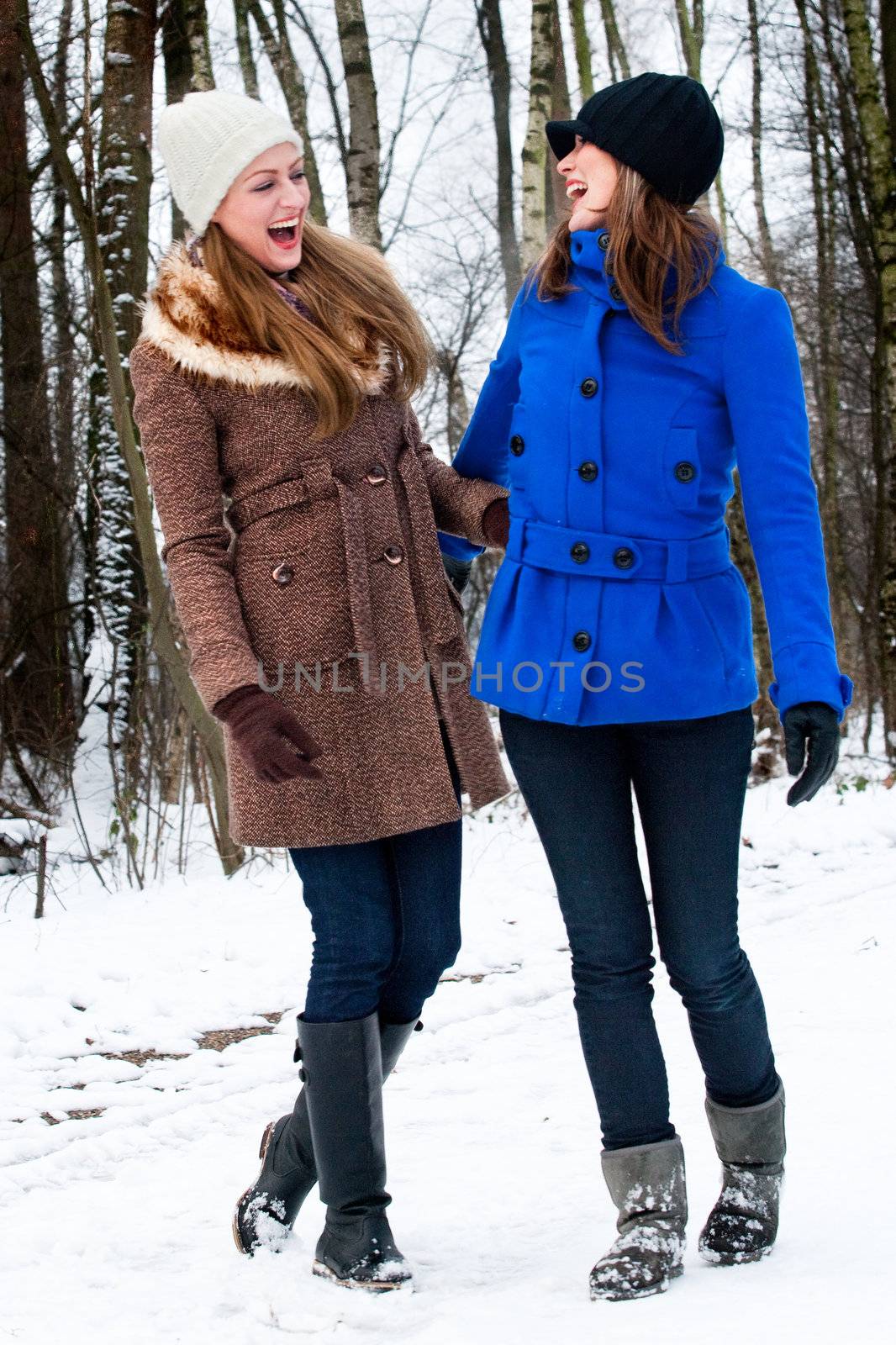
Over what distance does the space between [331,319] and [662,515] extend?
692mm

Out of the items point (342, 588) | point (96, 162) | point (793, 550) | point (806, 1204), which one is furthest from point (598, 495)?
point (96, 162)

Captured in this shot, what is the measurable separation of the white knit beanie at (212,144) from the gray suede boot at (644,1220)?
1.72m

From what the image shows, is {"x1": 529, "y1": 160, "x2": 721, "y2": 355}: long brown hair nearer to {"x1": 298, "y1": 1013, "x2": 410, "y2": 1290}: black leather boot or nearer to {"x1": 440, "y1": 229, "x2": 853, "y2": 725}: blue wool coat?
{"x1": 440, "y1": 229, "x2": 853, "y2": 725}: blue wool coat

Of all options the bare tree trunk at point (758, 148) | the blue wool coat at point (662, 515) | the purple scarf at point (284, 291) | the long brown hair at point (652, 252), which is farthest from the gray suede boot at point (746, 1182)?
the bare tree trunk at point (758, 148)

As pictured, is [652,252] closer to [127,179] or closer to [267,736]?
[267,736]

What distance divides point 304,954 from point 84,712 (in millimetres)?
4620

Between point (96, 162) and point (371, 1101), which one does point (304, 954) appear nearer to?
point (371, 1101)

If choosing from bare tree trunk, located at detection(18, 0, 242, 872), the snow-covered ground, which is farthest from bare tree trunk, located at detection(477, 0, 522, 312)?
the snow-covered ground

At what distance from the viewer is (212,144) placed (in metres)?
2.32

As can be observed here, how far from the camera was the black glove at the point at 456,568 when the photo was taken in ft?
8.73

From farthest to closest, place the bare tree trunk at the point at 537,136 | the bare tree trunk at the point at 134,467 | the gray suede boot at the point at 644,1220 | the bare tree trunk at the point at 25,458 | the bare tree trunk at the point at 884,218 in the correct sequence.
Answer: the bare tree trunk at the point at 25,458 → the bare tree trunk at the point at 884,218 → the bare tree trunk at the point at 537,136 → the bare tree trunk at the point at 134,467 → the gray suede boot at the point at 644,1220

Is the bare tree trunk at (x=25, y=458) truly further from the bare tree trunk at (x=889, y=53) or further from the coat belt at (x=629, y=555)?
the coat belt at (x=629, y=555)

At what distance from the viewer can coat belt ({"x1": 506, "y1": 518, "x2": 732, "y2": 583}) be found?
7.14 feet

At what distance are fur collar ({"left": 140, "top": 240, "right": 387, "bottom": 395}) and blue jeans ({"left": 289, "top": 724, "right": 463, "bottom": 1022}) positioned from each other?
798 millimetres
